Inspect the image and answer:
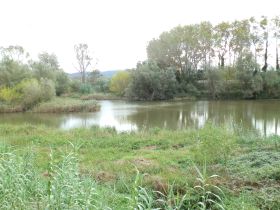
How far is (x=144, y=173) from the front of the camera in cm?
374

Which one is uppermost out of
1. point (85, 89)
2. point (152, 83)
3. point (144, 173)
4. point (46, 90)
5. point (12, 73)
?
point (12, 73)

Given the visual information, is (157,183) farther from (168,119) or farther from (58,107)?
(58,107)

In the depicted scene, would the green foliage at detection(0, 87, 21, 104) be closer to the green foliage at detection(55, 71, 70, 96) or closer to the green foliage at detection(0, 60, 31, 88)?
the green foliage at detection(0, 60, 31, 88)

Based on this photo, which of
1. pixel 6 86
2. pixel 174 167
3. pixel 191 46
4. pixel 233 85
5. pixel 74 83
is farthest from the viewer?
pixel 74 83

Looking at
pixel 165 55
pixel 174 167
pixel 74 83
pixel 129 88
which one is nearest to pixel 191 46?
pixel 165 55

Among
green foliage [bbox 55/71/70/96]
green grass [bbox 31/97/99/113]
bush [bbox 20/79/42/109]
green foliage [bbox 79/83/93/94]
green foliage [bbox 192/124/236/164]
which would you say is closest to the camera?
green foliage [bbox 192/124/236/164]

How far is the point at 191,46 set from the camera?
40969 mm

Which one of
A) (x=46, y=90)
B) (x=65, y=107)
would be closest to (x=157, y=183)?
(x=65, y=107)

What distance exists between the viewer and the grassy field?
92.5 inches

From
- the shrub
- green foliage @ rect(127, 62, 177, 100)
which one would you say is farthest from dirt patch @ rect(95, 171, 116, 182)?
green foliage @ rect(127, 62, 177, 100)

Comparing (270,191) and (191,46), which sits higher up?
(191,46)

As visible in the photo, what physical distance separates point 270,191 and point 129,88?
3432cm

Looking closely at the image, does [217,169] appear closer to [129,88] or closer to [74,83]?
[129,88]

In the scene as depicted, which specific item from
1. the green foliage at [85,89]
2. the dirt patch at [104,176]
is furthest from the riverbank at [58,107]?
the dirt patch at [104,176]
